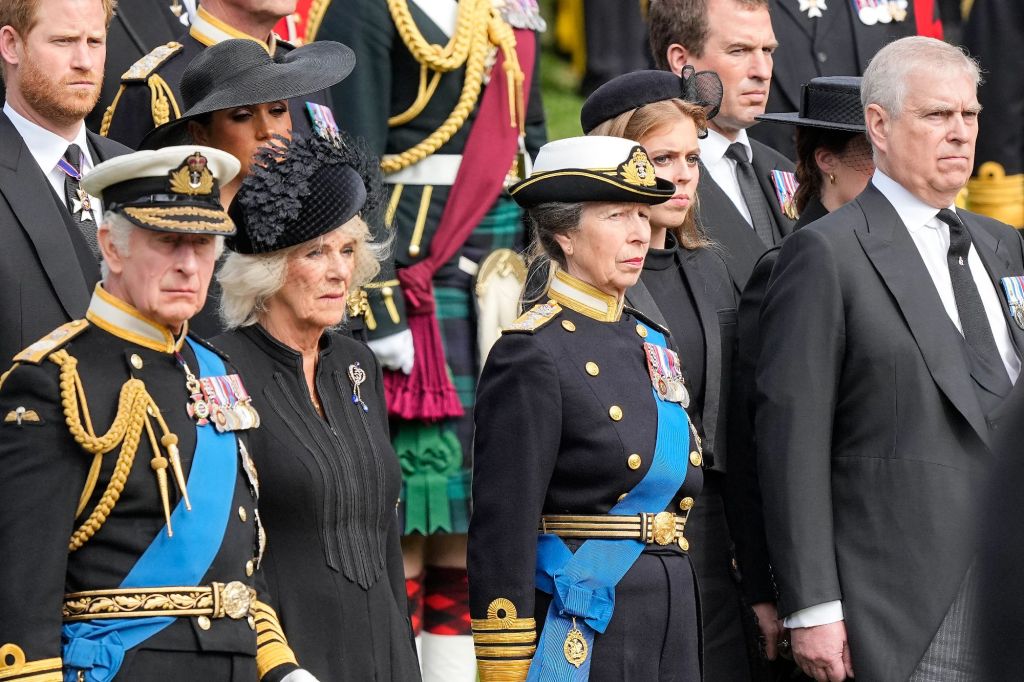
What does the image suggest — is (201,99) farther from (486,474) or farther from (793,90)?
(793,90)

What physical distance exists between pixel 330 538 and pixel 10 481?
3.23ft

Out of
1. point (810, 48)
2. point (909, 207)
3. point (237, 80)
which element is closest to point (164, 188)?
point (237, 80)

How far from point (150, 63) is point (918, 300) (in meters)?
2.42

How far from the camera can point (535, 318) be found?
5.16 m

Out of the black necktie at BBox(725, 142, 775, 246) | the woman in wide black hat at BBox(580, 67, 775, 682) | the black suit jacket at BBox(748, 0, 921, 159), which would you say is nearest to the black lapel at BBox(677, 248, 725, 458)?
the woman in wide black hat at BBox(580, 67, 775, 682)

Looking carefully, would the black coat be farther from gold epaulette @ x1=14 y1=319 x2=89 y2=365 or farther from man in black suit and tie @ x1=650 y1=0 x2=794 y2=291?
man in black suit and tie @ x1=650 y1=0 x2=794 y2=291

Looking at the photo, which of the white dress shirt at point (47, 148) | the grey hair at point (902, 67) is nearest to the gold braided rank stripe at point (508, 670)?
the white dress shirt at point (47, 148)

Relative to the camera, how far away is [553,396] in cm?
500

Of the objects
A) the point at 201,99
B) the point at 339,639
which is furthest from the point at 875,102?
the point at 339,639

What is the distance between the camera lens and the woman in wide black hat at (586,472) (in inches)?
194

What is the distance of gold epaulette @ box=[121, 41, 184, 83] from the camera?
5.81 metres

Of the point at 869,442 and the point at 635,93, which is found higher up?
the point at 635,93

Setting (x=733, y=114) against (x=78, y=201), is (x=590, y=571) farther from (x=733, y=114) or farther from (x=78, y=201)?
(x=733, y=114)

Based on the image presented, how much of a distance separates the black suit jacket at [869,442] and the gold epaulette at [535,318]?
0.74m
